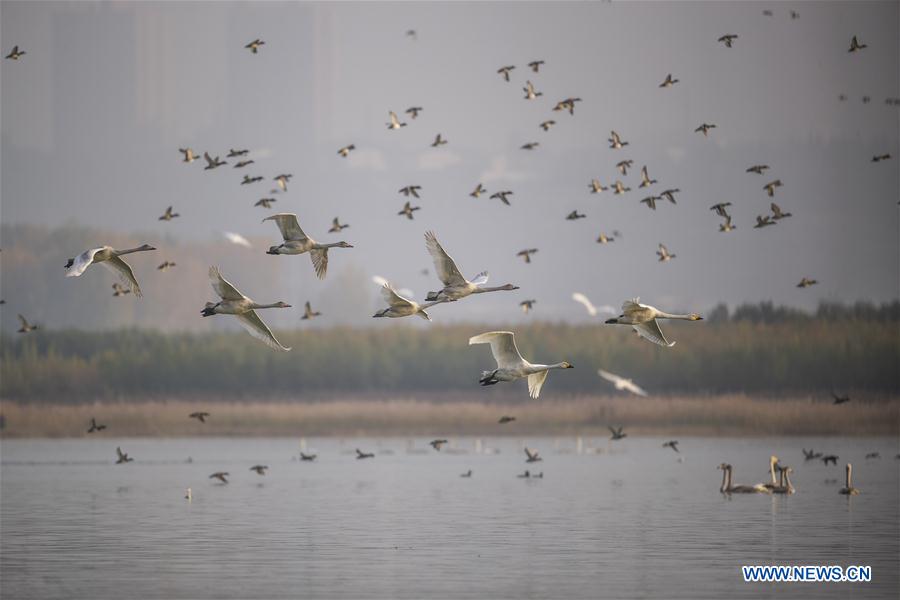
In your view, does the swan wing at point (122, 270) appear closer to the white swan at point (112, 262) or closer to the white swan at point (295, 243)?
the white swan at point (112, 262)

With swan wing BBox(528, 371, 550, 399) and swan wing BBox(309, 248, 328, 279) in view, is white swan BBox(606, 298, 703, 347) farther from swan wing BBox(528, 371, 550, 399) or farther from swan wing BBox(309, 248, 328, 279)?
swan wing BBox(309, 248, 328, 279)

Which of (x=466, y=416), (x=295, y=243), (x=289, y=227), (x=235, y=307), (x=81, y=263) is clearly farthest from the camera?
(x=466, y=416)

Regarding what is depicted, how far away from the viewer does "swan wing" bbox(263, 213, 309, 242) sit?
30.8 metres

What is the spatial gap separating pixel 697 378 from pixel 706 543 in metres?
51.3

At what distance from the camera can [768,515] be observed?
4362cm

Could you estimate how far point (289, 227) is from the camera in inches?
1232

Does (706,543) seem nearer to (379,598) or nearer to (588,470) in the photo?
(379,598)

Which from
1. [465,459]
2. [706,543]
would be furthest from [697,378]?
[706,543]

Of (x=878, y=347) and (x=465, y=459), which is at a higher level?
(x=878, y=347)

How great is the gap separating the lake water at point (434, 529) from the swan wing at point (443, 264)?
609 centimetres

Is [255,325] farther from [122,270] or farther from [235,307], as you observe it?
[122,270]

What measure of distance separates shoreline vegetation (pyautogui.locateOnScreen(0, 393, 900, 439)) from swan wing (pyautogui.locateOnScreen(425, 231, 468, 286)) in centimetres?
5004

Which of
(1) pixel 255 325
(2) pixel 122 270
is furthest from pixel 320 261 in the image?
(2) pixel 122 270

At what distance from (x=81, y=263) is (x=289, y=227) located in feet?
17.4
